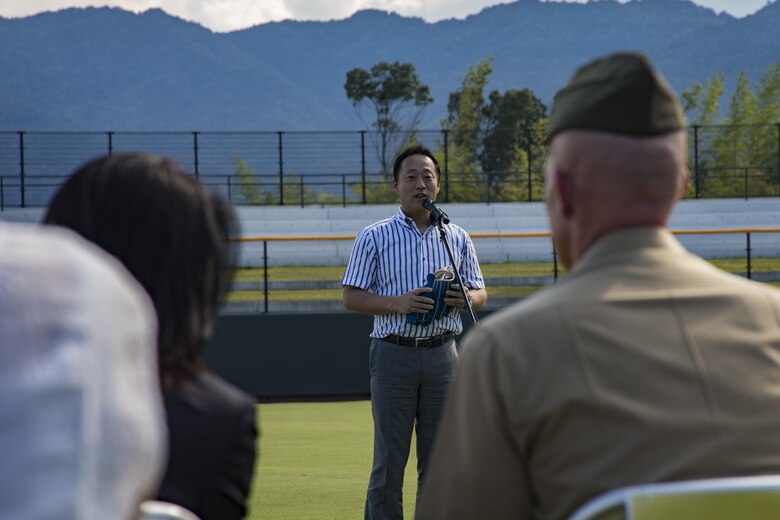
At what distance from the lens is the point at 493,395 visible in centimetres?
176

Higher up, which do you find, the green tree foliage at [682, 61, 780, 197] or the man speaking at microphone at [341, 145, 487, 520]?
the green tree foliage at [682, 61, 780, 197]

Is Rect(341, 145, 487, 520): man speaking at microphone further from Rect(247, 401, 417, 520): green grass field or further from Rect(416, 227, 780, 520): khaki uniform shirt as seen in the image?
Rect(416, 227, 780, 520): khaki uniform shirt

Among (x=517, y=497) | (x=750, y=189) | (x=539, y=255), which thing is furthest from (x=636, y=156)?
(x=750, y=189)

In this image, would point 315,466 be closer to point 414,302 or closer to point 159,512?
point 414,302

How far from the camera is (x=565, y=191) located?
6.41ft

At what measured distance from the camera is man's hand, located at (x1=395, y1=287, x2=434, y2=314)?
5.62 metres

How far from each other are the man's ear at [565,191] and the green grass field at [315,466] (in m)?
4.61

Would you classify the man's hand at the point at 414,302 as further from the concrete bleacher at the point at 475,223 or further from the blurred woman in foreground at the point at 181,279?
the concrete bleacher at the point at 475,223

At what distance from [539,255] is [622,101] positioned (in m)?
20.6

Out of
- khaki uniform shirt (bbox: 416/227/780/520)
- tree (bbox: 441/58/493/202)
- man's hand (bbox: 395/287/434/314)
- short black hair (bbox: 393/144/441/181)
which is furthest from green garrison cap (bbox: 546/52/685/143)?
tree (bbox: 441/58/493/202)

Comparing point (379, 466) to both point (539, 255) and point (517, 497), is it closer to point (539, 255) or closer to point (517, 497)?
point (517, 497)

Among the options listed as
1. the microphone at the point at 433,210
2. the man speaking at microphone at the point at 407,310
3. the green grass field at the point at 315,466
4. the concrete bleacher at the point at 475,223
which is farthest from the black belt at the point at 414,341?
the concrete bleacher at the point at 475,223

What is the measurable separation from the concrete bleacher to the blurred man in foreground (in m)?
20.7

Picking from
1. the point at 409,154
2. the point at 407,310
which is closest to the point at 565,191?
the point at 407,310
